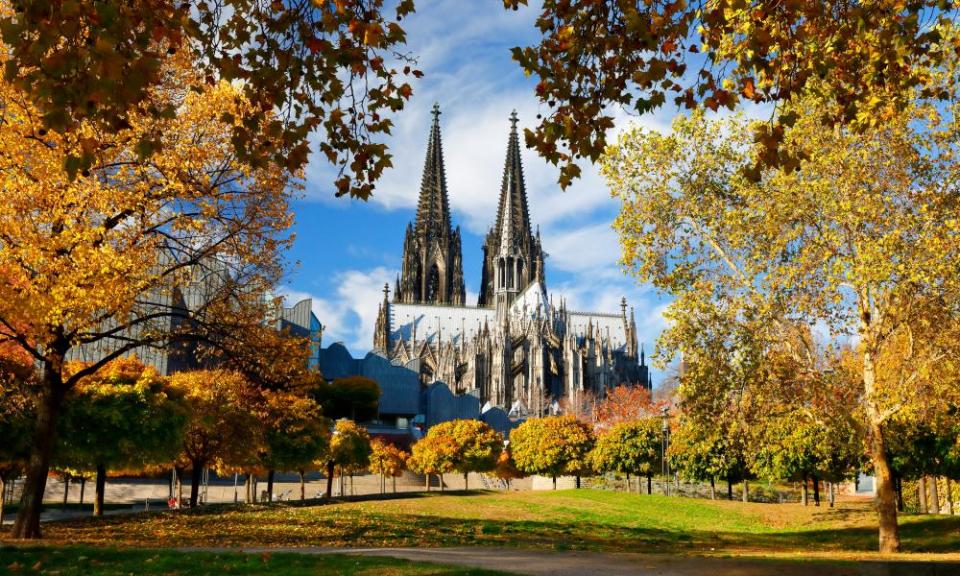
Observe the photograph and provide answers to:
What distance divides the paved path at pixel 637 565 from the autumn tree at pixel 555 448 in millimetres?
38029

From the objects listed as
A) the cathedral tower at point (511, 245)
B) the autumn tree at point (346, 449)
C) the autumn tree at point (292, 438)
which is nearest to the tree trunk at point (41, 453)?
the autumn tree at point (292, 438)

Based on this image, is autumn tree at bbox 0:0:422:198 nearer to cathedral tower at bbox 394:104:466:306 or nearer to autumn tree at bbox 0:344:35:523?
autumn tree at bbox 0:344:35:523

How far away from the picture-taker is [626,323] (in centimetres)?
12988

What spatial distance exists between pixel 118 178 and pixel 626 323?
119 metres

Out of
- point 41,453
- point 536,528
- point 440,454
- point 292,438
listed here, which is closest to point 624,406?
point 440,454

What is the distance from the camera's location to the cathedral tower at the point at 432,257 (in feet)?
443

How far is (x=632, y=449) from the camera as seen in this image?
4925 centimetres

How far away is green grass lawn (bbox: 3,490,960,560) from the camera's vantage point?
683 inches

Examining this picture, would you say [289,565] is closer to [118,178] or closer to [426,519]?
[118,178]

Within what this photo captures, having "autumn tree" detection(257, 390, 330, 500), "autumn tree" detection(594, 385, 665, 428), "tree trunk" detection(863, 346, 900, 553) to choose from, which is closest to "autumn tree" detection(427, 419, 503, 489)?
"autumn tree" detection(257, 390, 330, 500)

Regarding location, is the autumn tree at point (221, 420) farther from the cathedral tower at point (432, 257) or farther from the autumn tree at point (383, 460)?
the cathedral tower at point (432, 257)

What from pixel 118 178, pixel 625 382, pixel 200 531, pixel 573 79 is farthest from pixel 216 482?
pixel 625 382

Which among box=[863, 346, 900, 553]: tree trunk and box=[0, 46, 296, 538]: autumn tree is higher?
box=[0, 46, 296, 538]: autumn tree

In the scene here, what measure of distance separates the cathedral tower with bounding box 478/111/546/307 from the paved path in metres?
115
